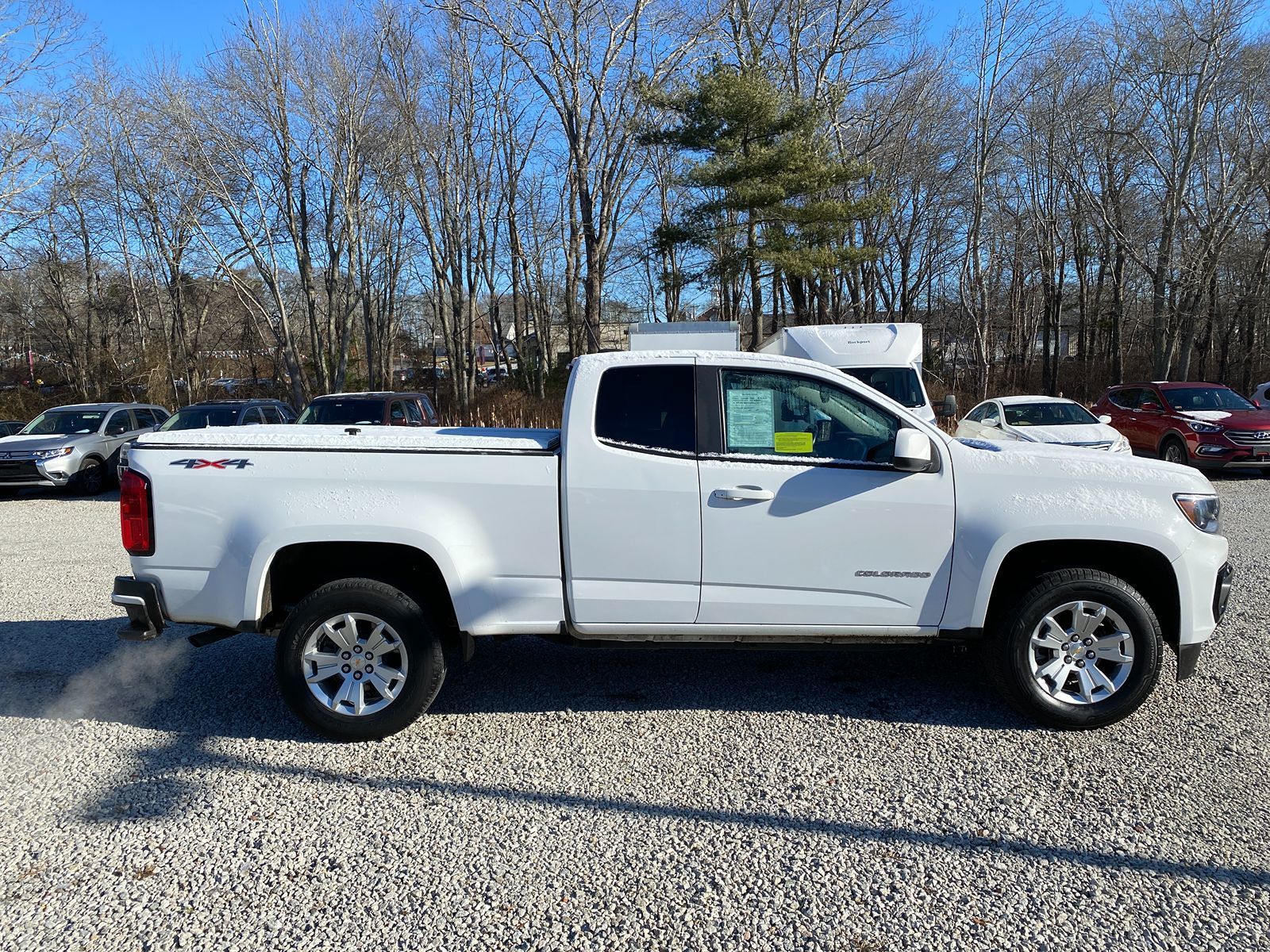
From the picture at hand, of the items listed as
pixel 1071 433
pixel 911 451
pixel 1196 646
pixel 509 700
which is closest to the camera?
pixel 911 451

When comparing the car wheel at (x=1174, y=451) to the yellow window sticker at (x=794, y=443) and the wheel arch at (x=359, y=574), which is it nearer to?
the yellow window sticker at (x=794, y=443)

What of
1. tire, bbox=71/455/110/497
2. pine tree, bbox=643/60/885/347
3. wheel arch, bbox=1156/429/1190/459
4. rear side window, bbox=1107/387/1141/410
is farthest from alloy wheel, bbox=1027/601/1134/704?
pine tree, bbox=643/60/885/347

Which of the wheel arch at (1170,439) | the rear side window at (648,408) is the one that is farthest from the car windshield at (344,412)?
the wheel arch at (1170,439)

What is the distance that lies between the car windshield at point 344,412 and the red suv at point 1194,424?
520 inches

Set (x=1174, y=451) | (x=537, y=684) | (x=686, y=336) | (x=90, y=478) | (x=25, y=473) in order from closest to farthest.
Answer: (x=537, y=684) → (x=686, y=336) → (x=25, y=473) → (x=90, y=478) → (x=1174, y=451)

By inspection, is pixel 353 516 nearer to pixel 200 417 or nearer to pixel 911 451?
pixel 911 451

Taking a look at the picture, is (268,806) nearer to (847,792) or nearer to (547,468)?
(547,468)

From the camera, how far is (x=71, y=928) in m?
2.78

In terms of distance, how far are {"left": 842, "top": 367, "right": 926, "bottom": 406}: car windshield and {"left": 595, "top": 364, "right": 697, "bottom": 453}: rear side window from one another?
31.0 ft

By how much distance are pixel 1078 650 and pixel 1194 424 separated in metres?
12.5

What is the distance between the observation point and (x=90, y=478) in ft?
47.0

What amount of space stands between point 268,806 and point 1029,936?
9.74ft

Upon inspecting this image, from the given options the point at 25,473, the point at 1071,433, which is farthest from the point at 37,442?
the point at 1071,433

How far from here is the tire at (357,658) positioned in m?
4.07
